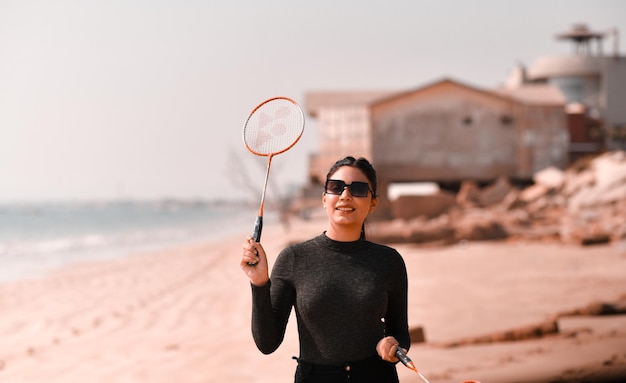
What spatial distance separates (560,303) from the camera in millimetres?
9453

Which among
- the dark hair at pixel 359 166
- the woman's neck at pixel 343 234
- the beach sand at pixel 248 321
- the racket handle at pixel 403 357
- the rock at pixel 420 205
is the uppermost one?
the dark hair at pixel 359 166

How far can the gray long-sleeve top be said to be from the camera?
2812 millimetres

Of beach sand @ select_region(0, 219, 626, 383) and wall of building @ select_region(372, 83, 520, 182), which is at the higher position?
wall of building @ select_region(372, 83, 520, 182)

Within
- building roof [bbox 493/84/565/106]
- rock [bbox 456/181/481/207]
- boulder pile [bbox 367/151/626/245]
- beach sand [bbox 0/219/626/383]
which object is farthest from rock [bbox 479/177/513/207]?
beach sand [bbox 0/219/626/383]

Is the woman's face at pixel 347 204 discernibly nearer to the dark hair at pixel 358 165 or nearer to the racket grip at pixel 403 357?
the dark hair at pixel 358 165

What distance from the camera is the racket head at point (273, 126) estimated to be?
3.44 meters

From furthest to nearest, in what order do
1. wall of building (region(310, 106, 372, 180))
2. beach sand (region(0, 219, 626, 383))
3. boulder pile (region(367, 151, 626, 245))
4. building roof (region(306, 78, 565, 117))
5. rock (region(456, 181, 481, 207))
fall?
building roof (region(306, 78, 565, 117)), wall of building (region(310, 106, 372, 180)), rock (region(456, 181, 481, 207)), boulder pile (region(367, 151, 626, 245)), beach sand (region(0, 219, 626, 383))

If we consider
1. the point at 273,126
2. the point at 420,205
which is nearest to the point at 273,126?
the point at 273,126

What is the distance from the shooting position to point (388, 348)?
9.14 feet

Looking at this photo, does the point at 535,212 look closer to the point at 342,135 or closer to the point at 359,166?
the point at 342,135

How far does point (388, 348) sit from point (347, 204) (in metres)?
0.58

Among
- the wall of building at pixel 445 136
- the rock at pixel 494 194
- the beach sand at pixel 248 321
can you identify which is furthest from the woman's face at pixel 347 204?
the wall of building at pixel 445 136

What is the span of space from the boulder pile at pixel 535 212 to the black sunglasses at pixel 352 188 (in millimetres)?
12143

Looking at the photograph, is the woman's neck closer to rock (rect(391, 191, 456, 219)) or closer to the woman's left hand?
the woman's left hand
